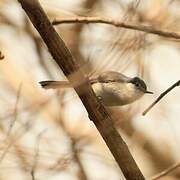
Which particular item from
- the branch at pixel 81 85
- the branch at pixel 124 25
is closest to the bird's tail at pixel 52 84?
the branch at pixel 124 25

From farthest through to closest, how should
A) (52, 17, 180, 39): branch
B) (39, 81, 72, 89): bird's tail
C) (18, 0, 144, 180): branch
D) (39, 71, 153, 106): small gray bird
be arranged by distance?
1. (39, 71, 153, 106): small gray bird
2. (39, 81, 72, 89): bird's tail
3. (52, 17, 180, 39): branch
4. (18, 0, 144, 180): branch

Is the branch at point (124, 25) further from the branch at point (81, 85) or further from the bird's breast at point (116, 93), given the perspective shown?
the bird's breast at point (116, 93)

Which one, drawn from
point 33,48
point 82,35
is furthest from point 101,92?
point 33,48

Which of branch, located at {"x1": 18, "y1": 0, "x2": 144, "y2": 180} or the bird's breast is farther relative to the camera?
the bird's breast

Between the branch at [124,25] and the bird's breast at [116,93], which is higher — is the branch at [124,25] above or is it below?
below

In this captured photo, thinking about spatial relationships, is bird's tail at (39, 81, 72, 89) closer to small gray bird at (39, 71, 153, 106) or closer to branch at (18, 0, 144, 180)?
small gray bird at (39, 71, 153, 106)

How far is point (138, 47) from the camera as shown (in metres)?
2.47

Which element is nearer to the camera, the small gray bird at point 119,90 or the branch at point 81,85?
the branch at point 81,85

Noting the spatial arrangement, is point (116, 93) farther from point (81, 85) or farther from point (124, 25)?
point (81, 85)

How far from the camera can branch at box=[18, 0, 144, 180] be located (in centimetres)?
167

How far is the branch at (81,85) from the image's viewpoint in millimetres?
1665

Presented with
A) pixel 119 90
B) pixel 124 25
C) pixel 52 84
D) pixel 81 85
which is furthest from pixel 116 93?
pixel 81 85

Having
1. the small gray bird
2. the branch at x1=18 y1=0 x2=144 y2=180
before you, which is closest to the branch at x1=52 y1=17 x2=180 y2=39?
the branch at x1=18 y1=0 x2=144 y2=180

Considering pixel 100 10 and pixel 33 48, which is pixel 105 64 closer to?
pixel 100 10
